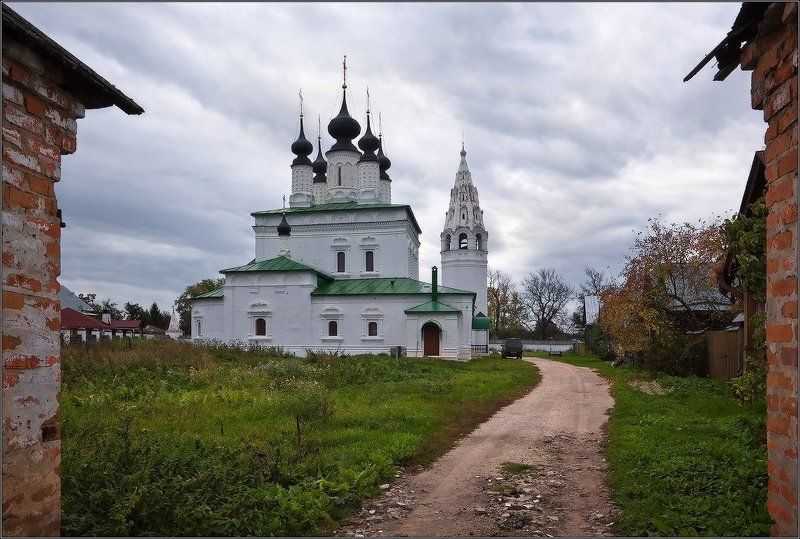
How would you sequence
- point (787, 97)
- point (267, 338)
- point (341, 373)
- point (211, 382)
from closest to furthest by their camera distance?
point (787, 97)
point (211, 382)
point (341, 373)
point (267, 338)

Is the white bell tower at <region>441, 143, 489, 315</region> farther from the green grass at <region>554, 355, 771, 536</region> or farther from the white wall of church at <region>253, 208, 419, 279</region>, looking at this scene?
the green grass at <region>554, 355, 771, 536</region>

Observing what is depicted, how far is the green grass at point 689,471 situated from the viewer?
564 cm

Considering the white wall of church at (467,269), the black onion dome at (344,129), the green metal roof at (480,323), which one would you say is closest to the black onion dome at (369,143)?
the black onion dome at (344,129)

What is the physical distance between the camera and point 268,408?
11.9 metres

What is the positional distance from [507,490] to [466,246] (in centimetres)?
3426

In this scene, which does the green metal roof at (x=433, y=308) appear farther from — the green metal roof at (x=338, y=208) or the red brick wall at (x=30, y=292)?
the red brick wall at (x=30, y=292)

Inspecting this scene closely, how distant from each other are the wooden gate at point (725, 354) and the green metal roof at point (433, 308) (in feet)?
47.2

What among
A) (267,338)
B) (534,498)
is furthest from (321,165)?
(534,498)

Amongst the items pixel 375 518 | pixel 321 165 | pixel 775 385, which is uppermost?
pixel 321 165

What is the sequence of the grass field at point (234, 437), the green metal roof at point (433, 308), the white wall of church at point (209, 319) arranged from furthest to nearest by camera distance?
the white wall of church at point (209, 319) → the green metal roof at point (433, 308) → the grass field at point (234, 437)

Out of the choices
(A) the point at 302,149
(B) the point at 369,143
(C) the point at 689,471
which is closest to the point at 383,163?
(B) the point at 369,143

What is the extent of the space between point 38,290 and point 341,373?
13.9 meters

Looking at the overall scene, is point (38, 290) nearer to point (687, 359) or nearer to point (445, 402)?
point (445, 402)

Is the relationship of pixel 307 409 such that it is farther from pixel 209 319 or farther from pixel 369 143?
pixel 369 143
